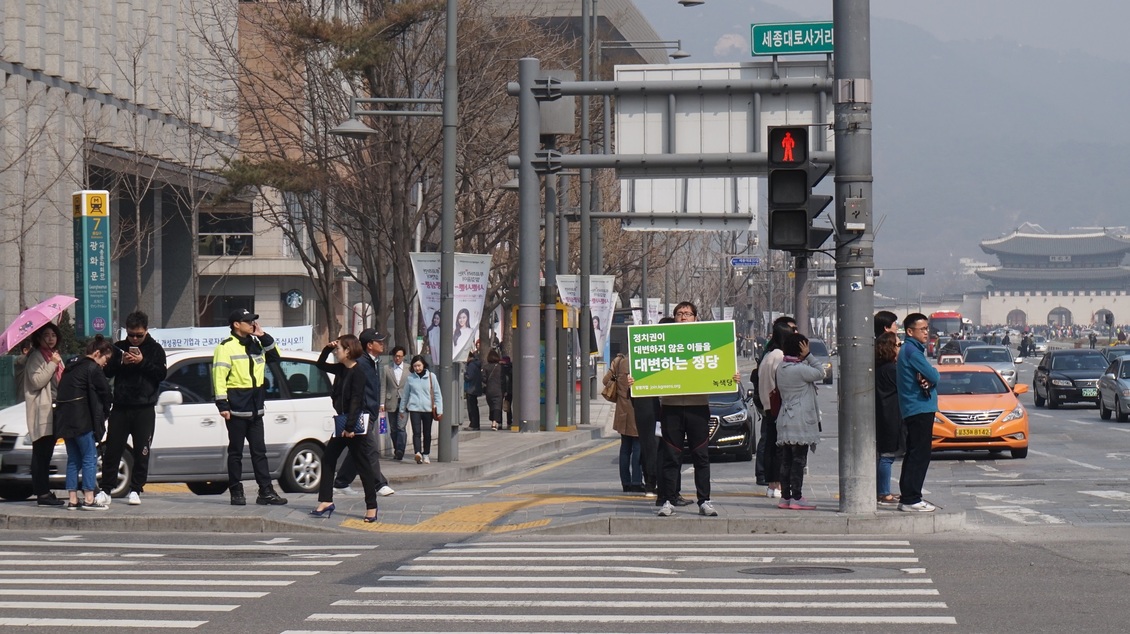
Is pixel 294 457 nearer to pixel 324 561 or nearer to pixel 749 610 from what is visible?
pixel 324 561

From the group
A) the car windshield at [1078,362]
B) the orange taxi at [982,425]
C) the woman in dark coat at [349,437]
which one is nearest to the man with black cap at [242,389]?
the woman in dark coat at [349,437]


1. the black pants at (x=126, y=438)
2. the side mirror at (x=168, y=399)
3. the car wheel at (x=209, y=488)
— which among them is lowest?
the car wheel at (x=209, y=488)

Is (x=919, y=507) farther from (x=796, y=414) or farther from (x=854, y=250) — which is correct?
(x=854, y=250)

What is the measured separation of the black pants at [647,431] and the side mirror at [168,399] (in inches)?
189

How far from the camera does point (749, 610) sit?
376 inches

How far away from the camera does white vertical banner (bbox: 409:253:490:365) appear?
2403 cm

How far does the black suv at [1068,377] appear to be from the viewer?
4262cm

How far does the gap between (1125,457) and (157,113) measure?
102 ft

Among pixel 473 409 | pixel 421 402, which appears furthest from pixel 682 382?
pixel 473 409

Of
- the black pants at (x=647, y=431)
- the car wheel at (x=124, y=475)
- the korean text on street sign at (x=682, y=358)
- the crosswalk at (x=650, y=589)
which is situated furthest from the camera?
the car wheel at (x=124, y=475)

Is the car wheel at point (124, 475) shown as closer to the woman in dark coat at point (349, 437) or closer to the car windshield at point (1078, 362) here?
the woman in dark coat at point (349, 437)

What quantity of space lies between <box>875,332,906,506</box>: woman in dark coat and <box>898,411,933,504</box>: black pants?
49 centimetres

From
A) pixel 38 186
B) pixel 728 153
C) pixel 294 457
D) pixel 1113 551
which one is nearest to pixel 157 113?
pixel 38 186

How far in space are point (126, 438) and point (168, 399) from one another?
1.45 m
